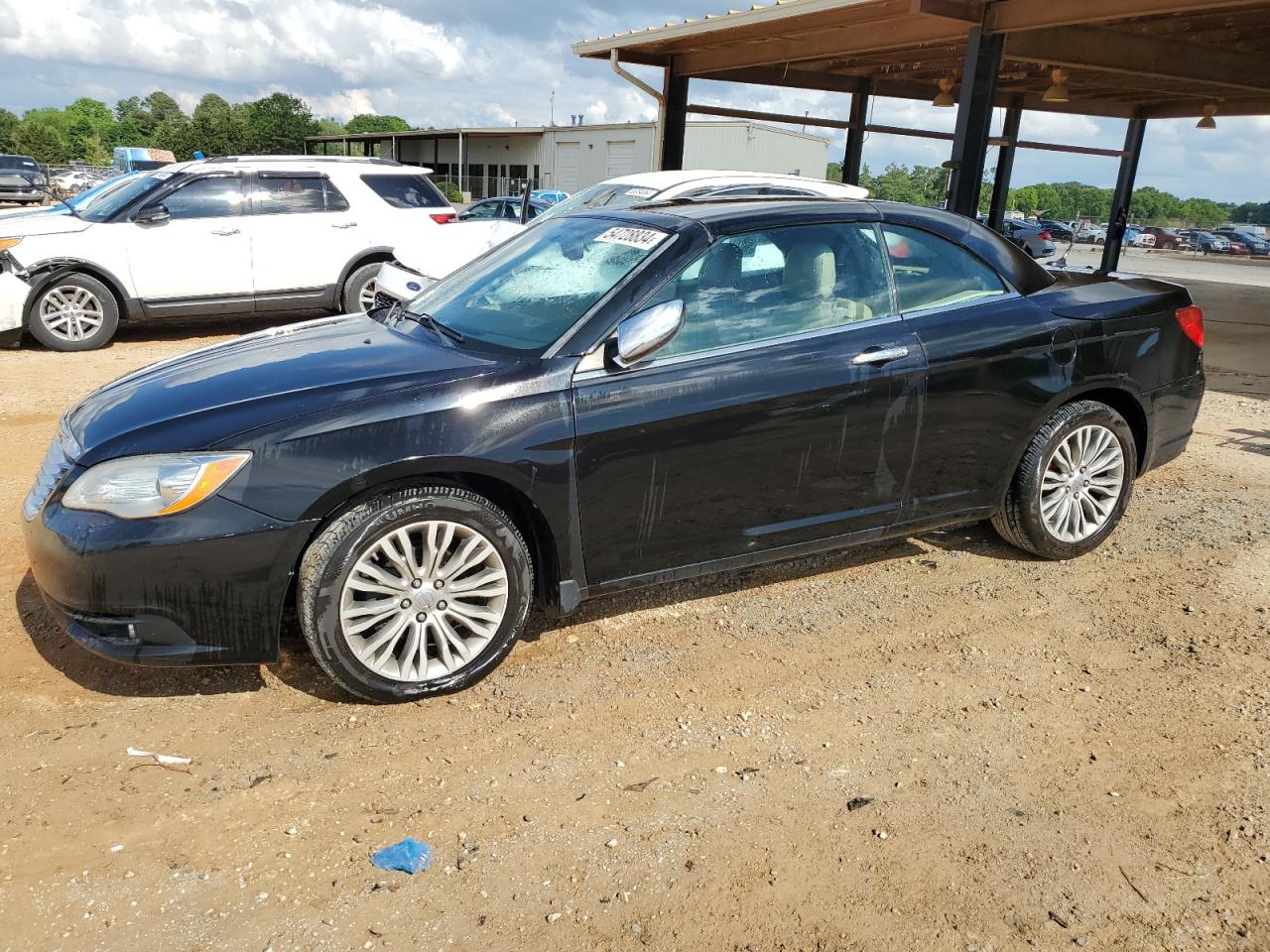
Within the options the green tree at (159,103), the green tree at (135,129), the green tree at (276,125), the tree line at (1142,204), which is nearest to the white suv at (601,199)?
the green tree at (276,125)

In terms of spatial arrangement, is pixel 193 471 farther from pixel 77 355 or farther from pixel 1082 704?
pixel 77 355

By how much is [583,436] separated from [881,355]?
131 cm

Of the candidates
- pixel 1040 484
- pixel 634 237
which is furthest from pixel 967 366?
pixel 634 237

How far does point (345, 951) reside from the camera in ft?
7.61

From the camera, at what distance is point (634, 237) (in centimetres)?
395

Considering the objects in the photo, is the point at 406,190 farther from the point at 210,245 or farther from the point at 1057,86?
the point at 1057,86

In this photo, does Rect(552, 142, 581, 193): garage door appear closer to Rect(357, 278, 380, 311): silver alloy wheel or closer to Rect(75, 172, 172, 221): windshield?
Rect(357, 278, 380, 311): silver alloy wheel

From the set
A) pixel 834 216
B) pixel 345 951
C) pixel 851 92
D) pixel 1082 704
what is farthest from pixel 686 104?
pixel 345 951

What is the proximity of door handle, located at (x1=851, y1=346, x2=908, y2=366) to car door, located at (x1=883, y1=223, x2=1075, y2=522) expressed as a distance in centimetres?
14

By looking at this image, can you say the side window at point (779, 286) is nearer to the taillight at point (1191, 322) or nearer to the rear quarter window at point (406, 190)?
the taillight at point (1191, 322)

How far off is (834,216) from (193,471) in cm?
264

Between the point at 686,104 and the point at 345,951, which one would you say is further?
the point at 686,104

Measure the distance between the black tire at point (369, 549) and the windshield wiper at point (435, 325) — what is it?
75 cm

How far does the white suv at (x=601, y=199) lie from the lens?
757cm
